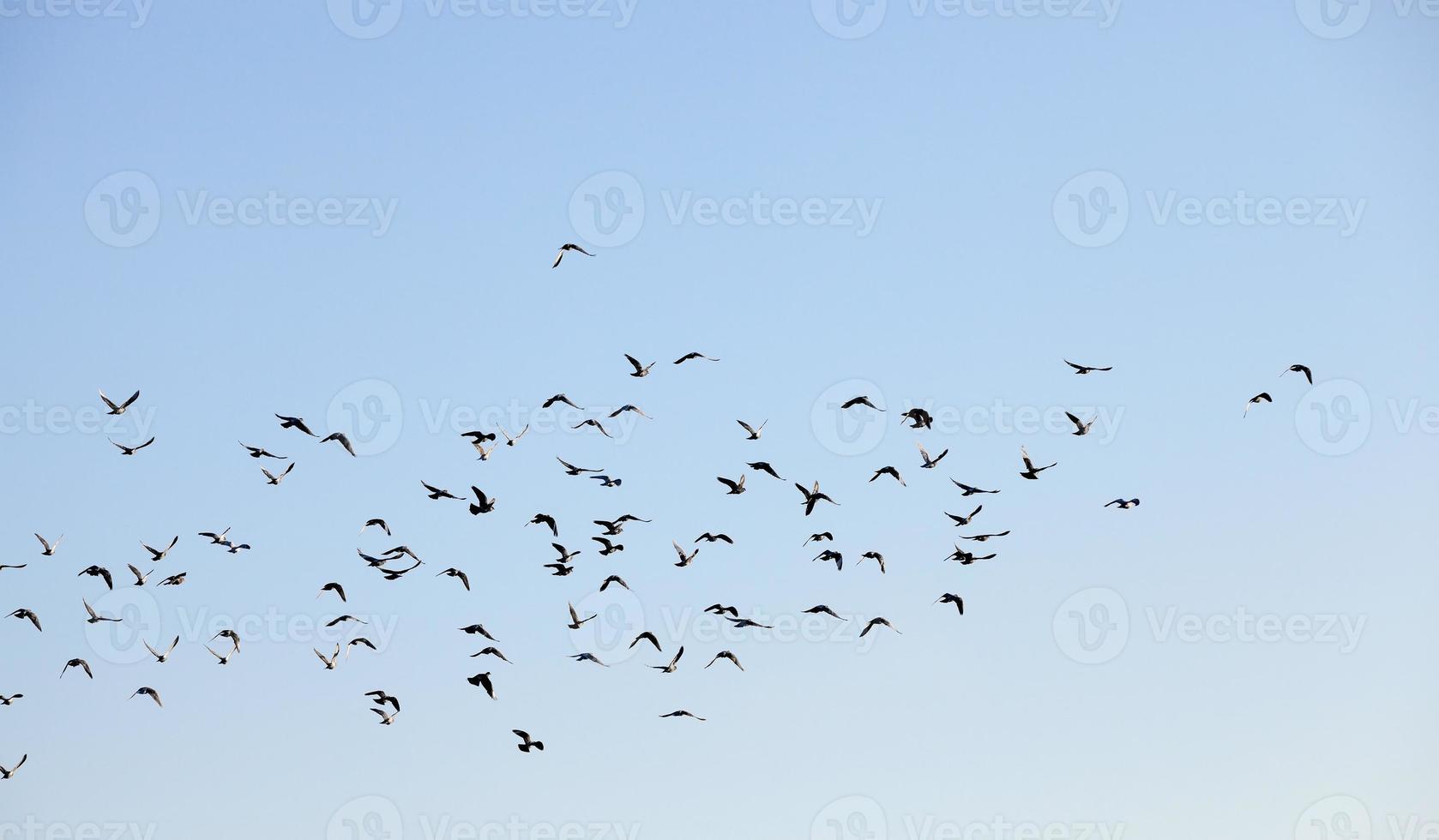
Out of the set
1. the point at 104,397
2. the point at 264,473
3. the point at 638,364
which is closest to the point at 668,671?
the point at 638,364

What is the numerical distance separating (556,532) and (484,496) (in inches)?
151

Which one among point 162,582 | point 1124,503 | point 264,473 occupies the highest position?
point 1124,503

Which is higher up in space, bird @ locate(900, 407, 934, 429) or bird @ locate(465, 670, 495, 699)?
bird @ locate(900, 407, 934, 429)

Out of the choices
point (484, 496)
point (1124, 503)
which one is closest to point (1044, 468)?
point (1124, 503)

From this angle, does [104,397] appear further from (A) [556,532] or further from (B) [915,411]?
(B) [915,411]

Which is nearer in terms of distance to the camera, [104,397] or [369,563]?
[104,397]

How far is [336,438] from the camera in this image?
62.0m

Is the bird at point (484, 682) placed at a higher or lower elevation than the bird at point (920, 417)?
lower

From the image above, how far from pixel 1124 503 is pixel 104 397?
31974mm

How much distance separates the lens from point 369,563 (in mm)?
66000

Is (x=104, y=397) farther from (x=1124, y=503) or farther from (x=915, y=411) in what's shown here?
(x=1124, y=503)

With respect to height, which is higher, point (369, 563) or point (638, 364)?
point (638, 364)

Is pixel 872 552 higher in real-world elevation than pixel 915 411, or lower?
lower

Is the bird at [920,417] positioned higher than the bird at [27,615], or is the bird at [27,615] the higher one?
the bird at [920,417]
